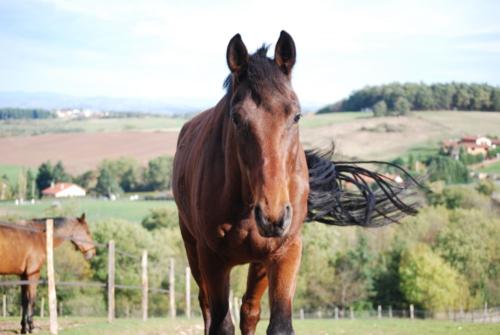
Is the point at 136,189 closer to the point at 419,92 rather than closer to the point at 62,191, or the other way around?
the point at 62,191

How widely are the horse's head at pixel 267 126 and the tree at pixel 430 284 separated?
51.4 metres

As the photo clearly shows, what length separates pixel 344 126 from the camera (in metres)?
84.9

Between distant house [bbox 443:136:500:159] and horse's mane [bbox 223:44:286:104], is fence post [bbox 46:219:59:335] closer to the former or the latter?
horse's mane [bbox 223:44:286:104]

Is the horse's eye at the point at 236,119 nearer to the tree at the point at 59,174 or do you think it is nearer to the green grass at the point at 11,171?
the green grass at the point at 11,171

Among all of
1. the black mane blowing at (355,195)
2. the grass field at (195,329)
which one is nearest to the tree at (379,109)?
the grass field at (195,329)

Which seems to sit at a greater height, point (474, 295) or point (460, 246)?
point (460, 246)

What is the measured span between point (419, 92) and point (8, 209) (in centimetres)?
5575

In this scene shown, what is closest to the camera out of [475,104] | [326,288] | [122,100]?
[326,288]

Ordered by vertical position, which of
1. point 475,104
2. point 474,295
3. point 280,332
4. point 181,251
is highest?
point 475,104

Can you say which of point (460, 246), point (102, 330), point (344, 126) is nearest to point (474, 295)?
point (460, 246)

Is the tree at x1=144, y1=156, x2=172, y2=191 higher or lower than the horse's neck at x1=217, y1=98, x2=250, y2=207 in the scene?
lower

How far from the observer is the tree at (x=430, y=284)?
175ft

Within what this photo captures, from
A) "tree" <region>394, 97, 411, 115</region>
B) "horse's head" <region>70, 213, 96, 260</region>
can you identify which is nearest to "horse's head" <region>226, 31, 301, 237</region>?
"horse's head" <region>70, 213, 96, 260</region>

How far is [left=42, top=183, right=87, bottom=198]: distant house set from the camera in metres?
65.2
